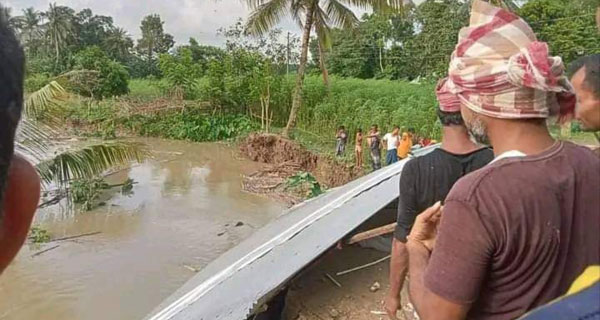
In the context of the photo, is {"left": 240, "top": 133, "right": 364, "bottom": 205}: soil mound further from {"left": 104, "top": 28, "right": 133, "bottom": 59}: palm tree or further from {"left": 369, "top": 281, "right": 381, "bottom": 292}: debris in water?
{"left": 104, "top": 28, "right": 133, "bottom": 59}: palm tree

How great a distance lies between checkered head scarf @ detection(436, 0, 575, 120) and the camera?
3.78 feet

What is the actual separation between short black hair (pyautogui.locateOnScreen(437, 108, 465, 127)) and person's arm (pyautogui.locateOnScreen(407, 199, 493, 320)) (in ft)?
2.66

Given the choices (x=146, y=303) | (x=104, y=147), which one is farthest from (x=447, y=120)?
(x=104, y=147)

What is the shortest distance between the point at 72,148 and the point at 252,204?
5020 millimetres

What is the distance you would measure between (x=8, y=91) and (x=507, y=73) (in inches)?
38.0

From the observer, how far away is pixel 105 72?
23172 mm

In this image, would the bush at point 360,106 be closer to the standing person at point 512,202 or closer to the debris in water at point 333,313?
the debris in water at point 333,313

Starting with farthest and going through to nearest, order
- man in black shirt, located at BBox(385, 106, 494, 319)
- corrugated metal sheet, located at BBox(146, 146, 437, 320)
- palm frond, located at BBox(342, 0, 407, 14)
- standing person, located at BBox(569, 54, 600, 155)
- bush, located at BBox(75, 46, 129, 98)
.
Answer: bush, located at BBox(75, 46, 129, 98)
palm frond, located at BBox(342, 0, 407, 14)
corrugated metal sheet, located at BBox(146, 146, 437, 320)
man in black shirt, located at BBox(385, 106, 494, 319)
standing person, located at BBox(569, 54, 600, 155)

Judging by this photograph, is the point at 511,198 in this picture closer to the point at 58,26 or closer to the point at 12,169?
the point at 12,169

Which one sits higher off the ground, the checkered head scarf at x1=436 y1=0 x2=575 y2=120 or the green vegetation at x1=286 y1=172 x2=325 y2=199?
the checkered head scarf at x1=436 y1=0 x2=575 y2=120

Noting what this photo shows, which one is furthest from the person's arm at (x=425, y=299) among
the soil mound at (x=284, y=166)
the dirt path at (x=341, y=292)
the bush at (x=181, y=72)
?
the bush at (x=181, y=72)

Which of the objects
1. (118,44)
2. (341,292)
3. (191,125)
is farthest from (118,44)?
(341,292)

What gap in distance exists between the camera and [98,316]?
279 inches

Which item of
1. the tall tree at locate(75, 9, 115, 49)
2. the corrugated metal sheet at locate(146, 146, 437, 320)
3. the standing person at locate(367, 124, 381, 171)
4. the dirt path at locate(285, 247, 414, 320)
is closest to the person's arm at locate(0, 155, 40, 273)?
the corrugated metal sheet at locate(146, 146, 437, 320)
